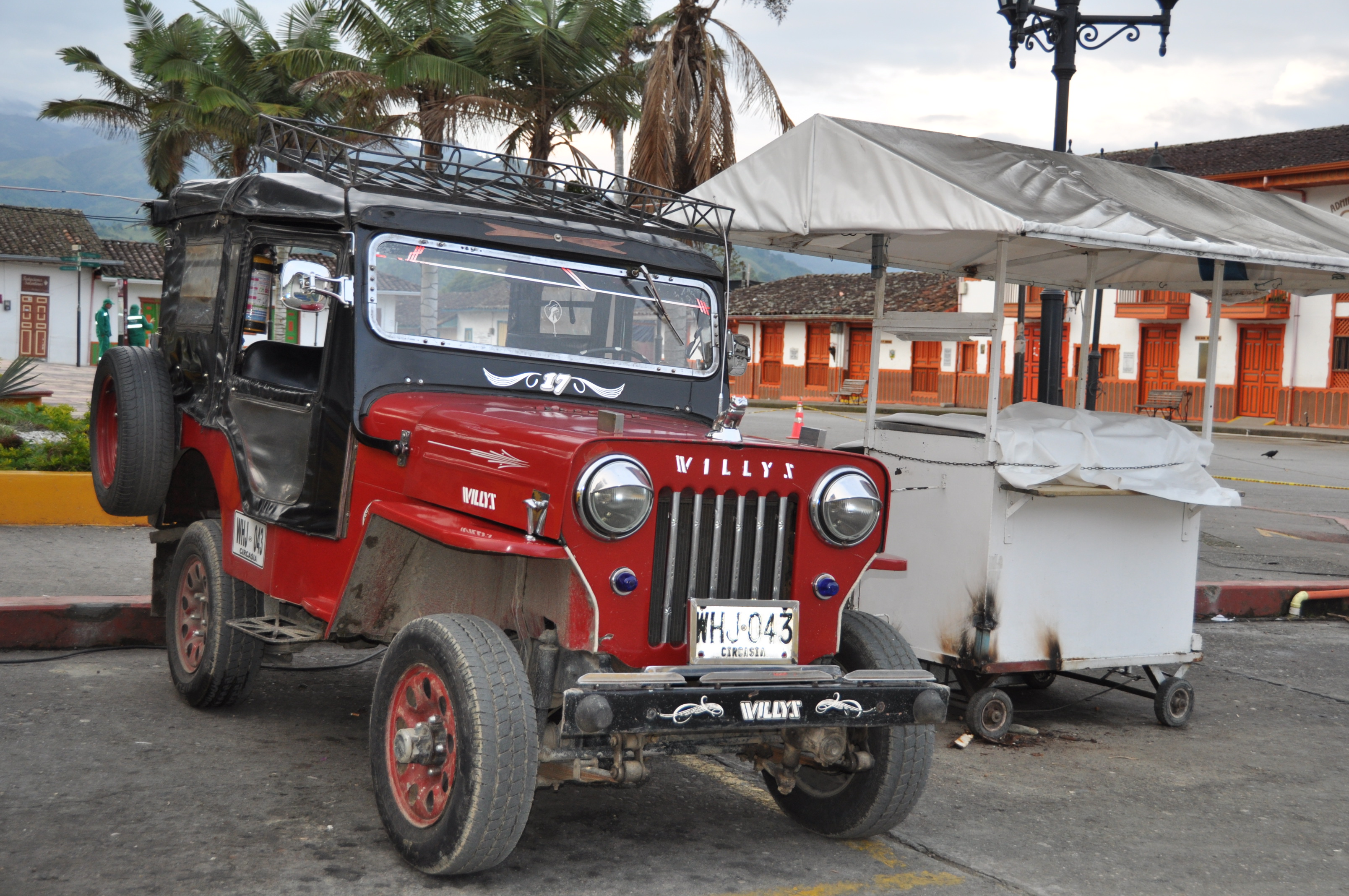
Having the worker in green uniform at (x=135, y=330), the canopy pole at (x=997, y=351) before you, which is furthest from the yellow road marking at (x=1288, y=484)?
the worker in green uniform at (x=135, y=330)

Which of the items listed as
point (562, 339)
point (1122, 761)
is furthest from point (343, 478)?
point (1122, 761)

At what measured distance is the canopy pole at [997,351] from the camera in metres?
5.80

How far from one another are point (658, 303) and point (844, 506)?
1627 mm

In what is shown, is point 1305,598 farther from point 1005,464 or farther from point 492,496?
point 492,496

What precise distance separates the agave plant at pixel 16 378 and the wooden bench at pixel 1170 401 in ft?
95.3

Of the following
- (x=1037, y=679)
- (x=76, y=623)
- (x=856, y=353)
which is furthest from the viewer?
(x=856, y=353)

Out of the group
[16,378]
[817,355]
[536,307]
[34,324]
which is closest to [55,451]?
[16,378]

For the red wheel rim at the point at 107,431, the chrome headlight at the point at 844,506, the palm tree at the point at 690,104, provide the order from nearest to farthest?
1. the chrome headlight at the point at 844,506
2. the red wheel rim at the point at 107,431
3. the palm tree at the point at 690,104

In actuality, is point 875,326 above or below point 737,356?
above

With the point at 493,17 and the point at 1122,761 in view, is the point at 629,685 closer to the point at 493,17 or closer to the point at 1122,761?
the point at 1122,761

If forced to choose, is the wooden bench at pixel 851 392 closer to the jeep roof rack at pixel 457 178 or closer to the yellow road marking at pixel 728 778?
the jeep roof rack at pixel 457 178

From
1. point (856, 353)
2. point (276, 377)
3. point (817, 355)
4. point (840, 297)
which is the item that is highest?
point (840, 297)

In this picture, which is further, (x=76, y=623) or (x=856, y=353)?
(x=856, y=353)

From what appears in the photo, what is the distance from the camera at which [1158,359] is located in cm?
3853
